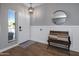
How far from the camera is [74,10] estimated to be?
4.72 feet

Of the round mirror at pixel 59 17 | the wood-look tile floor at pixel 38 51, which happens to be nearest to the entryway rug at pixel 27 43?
the wood-look tile floor at pixel 38 51

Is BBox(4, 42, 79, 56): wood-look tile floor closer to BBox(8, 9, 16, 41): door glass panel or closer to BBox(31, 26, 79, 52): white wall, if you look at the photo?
BBox(31, 26, 79, 52): white wall

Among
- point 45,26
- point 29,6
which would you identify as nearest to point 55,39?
point 45,26

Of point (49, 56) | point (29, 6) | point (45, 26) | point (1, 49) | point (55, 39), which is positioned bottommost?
point (49, 56)

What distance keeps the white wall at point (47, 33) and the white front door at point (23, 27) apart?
0.10 meters

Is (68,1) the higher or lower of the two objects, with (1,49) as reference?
higher

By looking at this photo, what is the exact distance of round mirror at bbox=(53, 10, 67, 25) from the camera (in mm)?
1498

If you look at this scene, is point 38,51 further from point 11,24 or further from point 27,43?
point 11,24

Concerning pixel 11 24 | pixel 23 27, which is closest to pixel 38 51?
pixel 23 27

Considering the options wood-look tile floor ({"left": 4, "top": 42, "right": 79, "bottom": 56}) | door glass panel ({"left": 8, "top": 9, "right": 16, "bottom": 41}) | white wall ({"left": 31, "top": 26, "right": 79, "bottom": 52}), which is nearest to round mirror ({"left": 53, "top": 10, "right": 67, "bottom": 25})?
white wall ({"left": 31, "top": 26, "right": 79, "bottom": 52})

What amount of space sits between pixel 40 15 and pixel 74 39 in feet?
2.31

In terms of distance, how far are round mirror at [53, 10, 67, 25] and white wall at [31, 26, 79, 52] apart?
3.9 inches

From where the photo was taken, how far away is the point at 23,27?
161cm

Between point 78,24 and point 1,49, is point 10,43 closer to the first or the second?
point 1,49
